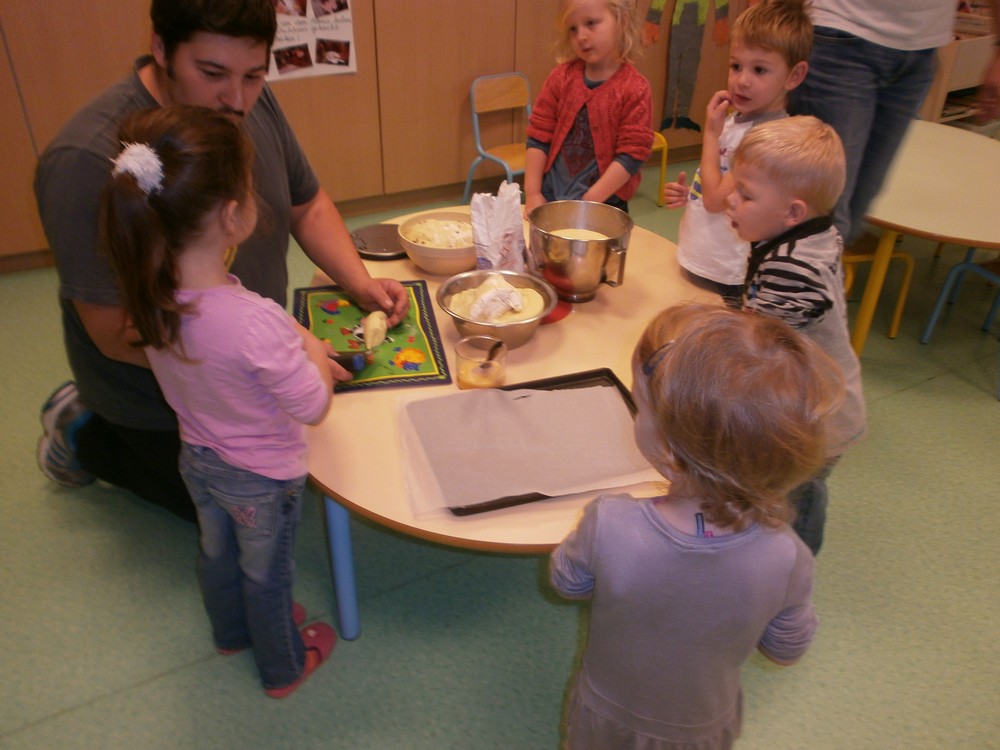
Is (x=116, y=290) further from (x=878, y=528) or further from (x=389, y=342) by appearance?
(x=878, y=528)

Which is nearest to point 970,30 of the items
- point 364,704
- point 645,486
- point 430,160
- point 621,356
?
point 430,160

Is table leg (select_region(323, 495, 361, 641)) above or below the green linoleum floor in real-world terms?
above

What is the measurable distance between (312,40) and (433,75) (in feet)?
1.80

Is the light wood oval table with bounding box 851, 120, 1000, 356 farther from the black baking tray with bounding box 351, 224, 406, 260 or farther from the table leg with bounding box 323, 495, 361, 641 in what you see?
the table leg with bounding box 323, 495, 361, 641

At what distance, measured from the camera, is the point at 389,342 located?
1518 millimetres

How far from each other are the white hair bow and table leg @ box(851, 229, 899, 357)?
6.74ft

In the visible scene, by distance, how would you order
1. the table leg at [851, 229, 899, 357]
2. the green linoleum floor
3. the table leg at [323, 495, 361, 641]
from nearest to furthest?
the table leg at [323, 495, 361, 641]
the green linoleum floor
the table leg at [851, 229, 899, 357]

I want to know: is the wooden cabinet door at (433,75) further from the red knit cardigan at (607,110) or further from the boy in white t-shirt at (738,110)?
the boy in white t-shirt at (738,110)

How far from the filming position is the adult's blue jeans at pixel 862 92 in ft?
6.08

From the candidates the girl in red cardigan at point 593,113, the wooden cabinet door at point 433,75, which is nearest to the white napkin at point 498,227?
the girl in red cardigan at point 593,113

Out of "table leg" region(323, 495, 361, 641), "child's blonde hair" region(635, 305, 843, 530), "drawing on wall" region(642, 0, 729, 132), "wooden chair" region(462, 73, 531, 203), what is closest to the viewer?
"child's blonde hair" region(635, 305, 843, 530)

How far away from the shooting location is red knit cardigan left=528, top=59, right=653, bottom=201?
2090mm

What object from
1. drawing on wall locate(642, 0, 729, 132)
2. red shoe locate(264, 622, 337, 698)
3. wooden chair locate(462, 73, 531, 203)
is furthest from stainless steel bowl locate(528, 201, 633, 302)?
drawing on wall locate(642, 0, 729, 132)

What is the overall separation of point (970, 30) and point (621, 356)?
14.5 ft
